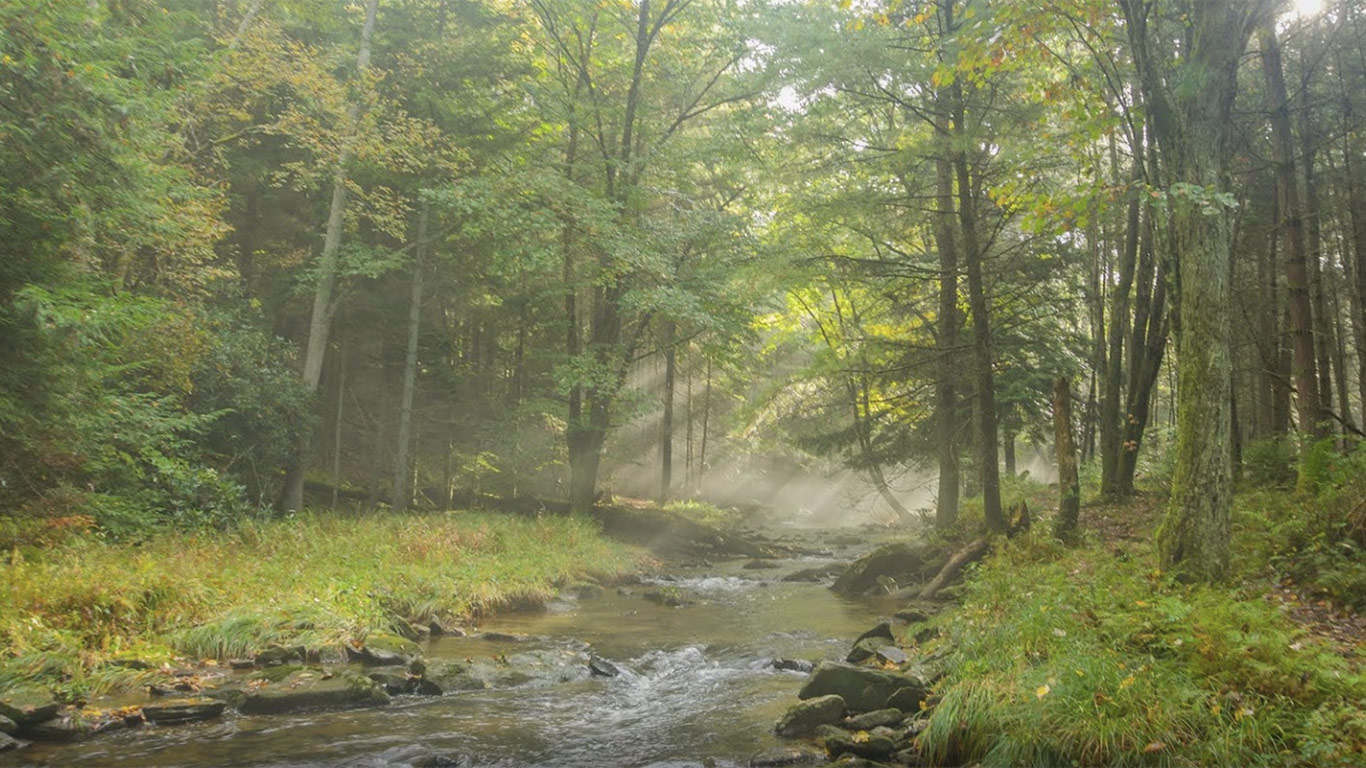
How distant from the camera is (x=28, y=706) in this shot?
647 cm

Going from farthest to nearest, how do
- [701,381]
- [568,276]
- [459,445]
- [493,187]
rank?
1. [701,381]
2. [459,445]
3. [568,276]
4. [493,187]

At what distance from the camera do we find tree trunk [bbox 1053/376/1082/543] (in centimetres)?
1305

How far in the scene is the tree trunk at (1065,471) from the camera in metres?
13.0

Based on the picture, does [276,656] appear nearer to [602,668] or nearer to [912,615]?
[602,668]

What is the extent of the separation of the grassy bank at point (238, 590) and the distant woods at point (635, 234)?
5.22ft

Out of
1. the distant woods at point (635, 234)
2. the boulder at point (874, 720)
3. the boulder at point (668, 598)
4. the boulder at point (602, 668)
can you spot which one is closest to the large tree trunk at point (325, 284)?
the distant woods at point (635, 234)

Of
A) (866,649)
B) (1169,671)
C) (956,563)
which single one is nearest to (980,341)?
(956,563)

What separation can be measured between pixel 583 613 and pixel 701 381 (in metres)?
26.3

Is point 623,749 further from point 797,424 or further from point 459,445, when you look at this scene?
point 797,424

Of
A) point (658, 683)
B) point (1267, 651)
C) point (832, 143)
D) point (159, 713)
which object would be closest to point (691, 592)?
point (658, 683)

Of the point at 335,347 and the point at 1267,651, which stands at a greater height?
the point at 335,347

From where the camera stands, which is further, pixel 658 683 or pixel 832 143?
pixel 832 143

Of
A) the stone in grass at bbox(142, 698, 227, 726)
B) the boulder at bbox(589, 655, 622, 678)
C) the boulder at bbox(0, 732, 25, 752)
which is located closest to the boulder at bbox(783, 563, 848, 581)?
the boulder at bbox(589, 655, 622, 678)

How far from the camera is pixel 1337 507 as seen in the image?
29.3 feet
